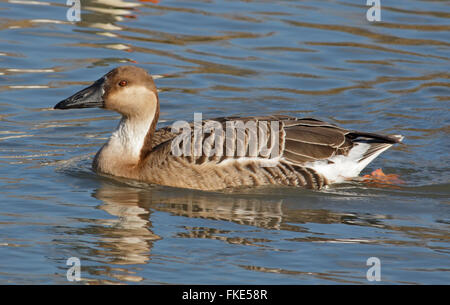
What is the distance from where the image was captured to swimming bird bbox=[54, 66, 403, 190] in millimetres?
10844

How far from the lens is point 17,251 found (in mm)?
8578

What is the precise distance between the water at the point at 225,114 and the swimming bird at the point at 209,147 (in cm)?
23

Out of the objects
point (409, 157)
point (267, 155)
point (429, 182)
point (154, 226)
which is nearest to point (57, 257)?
point (154, 226)

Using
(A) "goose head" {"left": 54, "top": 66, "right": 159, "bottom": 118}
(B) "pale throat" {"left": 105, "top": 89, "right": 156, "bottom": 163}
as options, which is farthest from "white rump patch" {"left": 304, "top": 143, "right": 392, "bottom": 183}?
(A) "goose head" {"left": 54, "top": 66, "right": 159, "bottom": 118}

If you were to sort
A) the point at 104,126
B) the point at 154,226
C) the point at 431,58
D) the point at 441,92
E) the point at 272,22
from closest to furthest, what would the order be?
the point at 154,226, the point at 104,126, the point at 441,92, the point at 431,58, the point at 272,22

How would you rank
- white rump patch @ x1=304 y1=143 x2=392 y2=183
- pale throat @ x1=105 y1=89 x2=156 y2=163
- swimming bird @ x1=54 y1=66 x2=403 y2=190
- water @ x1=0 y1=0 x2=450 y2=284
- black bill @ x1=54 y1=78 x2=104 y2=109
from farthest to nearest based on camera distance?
white rump patch @ x1=304 y1=143 x2=392 y2=183 → pale throat @ x1=105 y1=89 x2=156 y2=163 → black bill @ x1=54 y1=78 x2=104 y2=109 → swimming bird @ x1=54 y1=66 x2=403 y2=190 → water @ x1=0 y1=0 x2=450 y2=284

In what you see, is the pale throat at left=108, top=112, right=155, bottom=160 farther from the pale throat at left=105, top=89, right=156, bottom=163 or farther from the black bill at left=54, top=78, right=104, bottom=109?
the black bill at left=54, top=78, right=104, bottom=109

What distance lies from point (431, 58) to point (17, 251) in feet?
33.9

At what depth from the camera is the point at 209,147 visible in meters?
10.8

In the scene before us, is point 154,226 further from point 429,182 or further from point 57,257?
point 429,182

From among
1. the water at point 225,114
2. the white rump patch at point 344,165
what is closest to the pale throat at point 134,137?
the water at point 225,114

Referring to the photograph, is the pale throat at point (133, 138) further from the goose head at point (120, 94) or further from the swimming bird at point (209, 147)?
the goose head at point (120, 94)

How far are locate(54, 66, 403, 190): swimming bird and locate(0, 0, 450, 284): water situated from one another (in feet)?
0.74

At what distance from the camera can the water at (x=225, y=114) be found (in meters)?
8.55
